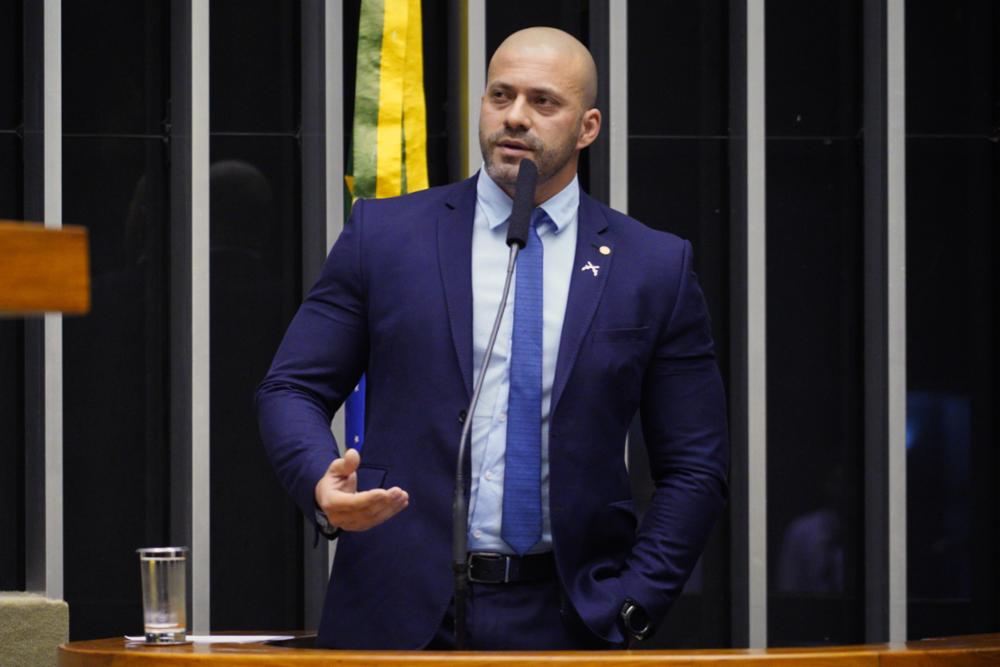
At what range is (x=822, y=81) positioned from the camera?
531 cm

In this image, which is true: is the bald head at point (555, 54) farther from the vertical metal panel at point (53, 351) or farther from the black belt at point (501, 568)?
the vertical metal panel at point (53, 351)

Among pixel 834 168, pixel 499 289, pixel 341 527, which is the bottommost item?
pixel 341 527

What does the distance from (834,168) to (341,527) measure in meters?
3.49

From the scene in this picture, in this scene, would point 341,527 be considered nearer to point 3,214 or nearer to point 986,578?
point 3,214

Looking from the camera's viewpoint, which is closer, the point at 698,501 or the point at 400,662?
the point at 400,662

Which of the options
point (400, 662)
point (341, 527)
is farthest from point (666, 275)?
point (400, 662)

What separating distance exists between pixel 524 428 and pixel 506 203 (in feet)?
1.18

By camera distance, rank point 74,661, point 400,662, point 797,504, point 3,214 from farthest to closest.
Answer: point 797,504
point 3,214
point 74,661
point 400,662

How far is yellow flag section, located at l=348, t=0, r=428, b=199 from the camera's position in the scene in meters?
3.81

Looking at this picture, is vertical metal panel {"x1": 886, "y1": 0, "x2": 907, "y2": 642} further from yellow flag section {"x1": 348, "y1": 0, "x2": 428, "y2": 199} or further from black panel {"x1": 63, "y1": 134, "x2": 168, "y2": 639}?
black panel {"x1": 63, "y1": 134, "x2": 168, "y2": 639}

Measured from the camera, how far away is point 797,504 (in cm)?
527

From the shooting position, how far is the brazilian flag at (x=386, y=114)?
3809mm

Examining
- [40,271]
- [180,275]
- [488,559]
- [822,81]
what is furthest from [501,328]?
A: [822,81]

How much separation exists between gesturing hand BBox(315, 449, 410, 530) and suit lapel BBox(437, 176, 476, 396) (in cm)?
33
